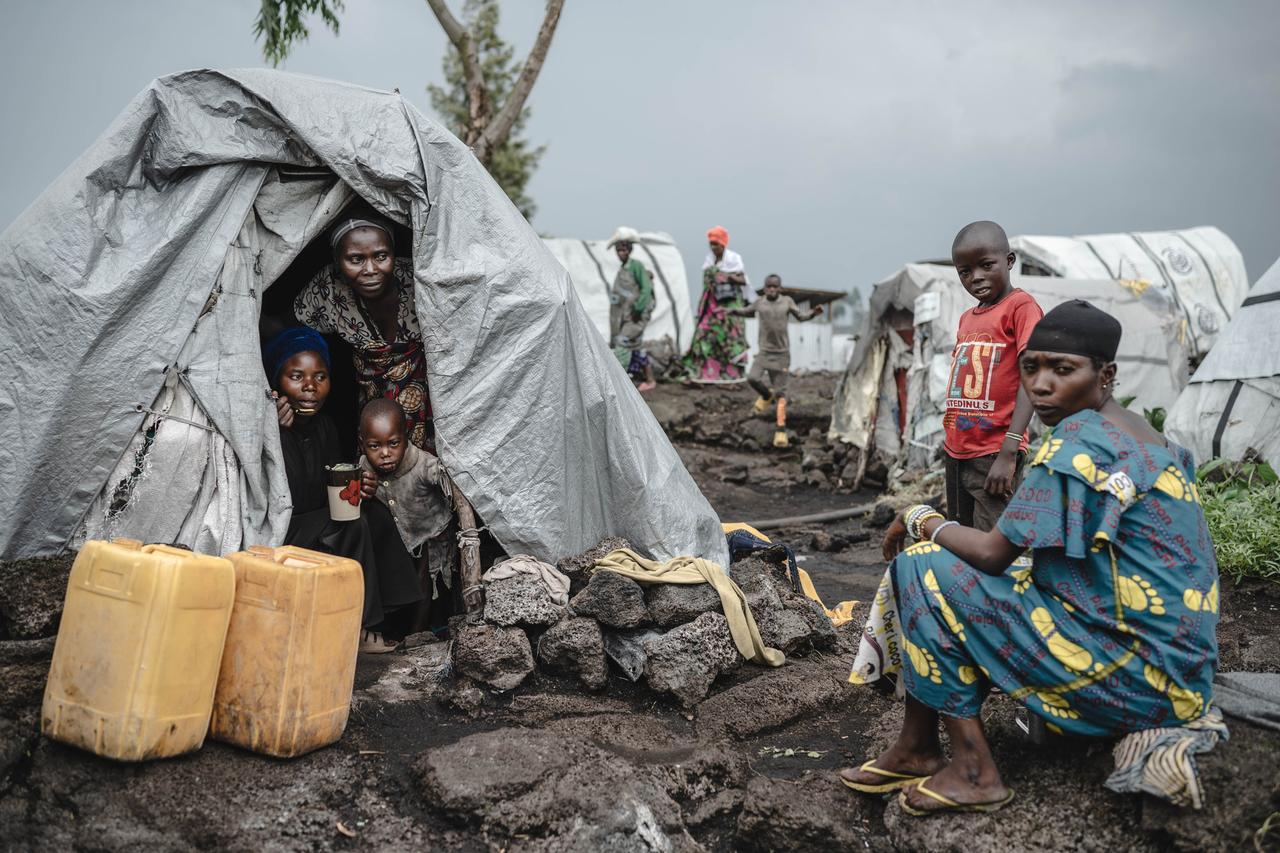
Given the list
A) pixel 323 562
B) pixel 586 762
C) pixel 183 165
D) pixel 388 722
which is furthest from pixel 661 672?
pixel 183 165

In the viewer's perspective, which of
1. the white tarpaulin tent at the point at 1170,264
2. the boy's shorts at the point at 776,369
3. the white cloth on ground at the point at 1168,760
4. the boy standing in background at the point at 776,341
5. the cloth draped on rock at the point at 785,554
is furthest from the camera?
the white tarpaulin tent at the point at 1170,264

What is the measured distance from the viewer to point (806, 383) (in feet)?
51.4

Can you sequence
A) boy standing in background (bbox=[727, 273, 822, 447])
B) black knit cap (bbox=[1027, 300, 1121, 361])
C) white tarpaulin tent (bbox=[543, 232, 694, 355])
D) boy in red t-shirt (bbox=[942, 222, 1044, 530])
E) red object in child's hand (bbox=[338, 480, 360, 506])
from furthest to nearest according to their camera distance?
white tarpaulin tent (bbox=[543, 232, 694, 355]) < boy standing in background (bbox=[727, 273, 822, 447]) < red object in child's hand (bbox=[338, 480, 360, 506]) < boy in red t-shirt (bbox=[942, 222, 1044, 530]) < black knit cap (bbox=[1027, 300, 1121, 361])

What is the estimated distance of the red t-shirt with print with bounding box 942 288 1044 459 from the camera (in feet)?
11.5

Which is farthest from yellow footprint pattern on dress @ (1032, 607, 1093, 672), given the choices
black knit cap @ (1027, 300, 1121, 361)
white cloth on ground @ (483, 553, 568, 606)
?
white cloth on ground @ (483, 553, 568, 606)

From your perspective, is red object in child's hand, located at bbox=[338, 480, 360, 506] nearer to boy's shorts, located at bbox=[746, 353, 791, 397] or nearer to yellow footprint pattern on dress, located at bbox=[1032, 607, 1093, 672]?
yellow footprint pattern on dress, located at bbox=[1032, 607, 1093, 672]

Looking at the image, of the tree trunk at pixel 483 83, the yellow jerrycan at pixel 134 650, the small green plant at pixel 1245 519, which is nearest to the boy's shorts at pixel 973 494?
the small green plant at pixel 1245 519

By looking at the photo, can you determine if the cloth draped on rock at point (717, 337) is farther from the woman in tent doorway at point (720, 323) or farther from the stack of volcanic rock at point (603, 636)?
the stack of volcanic rock at point (603, 636)

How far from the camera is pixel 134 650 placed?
239 centimetres

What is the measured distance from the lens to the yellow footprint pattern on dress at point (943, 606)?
7.47 feet

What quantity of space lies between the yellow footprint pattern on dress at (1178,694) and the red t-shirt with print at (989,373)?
1454mm

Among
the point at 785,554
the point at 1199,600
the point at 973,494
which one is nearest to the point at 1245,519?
the point at 973,494

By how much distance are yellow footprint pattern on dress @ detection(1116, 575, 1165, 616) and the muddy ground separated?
0.37 m

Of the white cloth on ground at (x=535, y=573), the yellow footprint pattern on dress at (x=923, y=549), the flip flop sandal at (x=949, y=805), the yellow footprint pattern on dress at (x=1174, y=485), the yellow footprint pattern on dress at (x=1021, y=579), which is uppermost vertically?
the yellow footprint pattern on dress at (x=1174, y=485)
